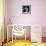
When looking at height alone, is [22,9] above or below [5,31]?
above

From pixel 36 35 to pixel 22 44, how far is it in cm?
30

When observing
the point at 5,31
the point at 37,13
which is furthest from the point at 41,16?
the point at 5,31

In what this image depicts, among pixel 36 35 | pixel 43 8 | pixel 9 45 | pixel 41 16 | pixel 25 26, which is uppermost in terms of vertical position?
pixel 43 8

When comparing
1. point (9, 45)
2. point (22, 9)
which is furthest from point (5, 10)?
point (9, 45)

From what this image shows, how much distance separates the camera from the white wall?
7.64ft

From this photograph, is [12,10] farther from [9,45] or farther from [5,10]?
[9,45]

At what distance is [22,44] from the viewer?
2135 mm

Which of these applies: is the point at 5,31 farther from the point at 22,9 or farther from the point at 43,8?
the point at 43,8

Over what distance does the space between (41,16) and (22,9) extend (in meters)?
0.38

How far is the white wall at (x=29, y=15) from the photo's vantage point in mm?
2328

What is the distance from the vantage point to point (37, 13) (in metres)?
2.34

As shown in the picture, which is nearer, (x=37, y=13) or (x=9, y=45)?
(x=9, y=45)

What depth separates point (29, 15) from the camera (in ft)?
7.67

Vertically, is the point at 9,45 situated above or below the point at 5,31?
below
